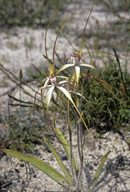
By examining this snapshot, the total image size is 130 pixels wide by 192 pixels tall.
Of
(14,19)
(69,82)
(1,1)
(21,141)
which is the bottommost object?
(21,141)

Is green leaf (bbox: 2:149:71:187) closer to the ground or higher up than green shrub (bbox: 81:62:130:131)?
closer to the ground

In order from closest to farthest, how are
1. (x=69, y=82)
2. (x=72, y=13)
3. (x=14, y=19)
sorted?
(x=69, y=82) < (x=14, y=19) < (x=72, y=13)

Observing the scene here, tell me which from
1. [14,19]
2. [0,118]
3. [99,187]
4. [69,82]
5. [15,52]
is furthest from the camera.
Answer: [14,19]

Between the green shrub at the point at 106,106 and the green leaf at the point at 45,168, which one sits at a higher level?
the green shrub at the point at 106,106

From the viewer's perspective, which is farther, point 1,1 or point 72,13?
point 72,13

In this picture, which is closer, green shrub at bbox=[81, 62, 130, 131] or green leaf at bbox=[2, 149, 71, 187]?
green leaf at bbox=[2, 149, 71, 187]

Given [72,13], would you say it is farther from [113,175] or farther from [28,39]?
[113,175]

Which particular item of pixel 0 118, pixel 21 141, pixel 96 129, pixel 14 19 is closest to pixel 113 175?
pixel 96 129

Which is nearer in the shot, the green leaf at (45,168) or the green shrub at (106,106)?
the green leaf at (45,168)

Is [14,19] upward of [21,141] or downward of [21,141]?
upward

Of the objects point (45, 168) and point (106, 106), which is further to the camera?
point (106, 106)

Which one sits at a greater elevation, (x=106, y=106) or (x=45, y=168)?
(x=106, y=106)
